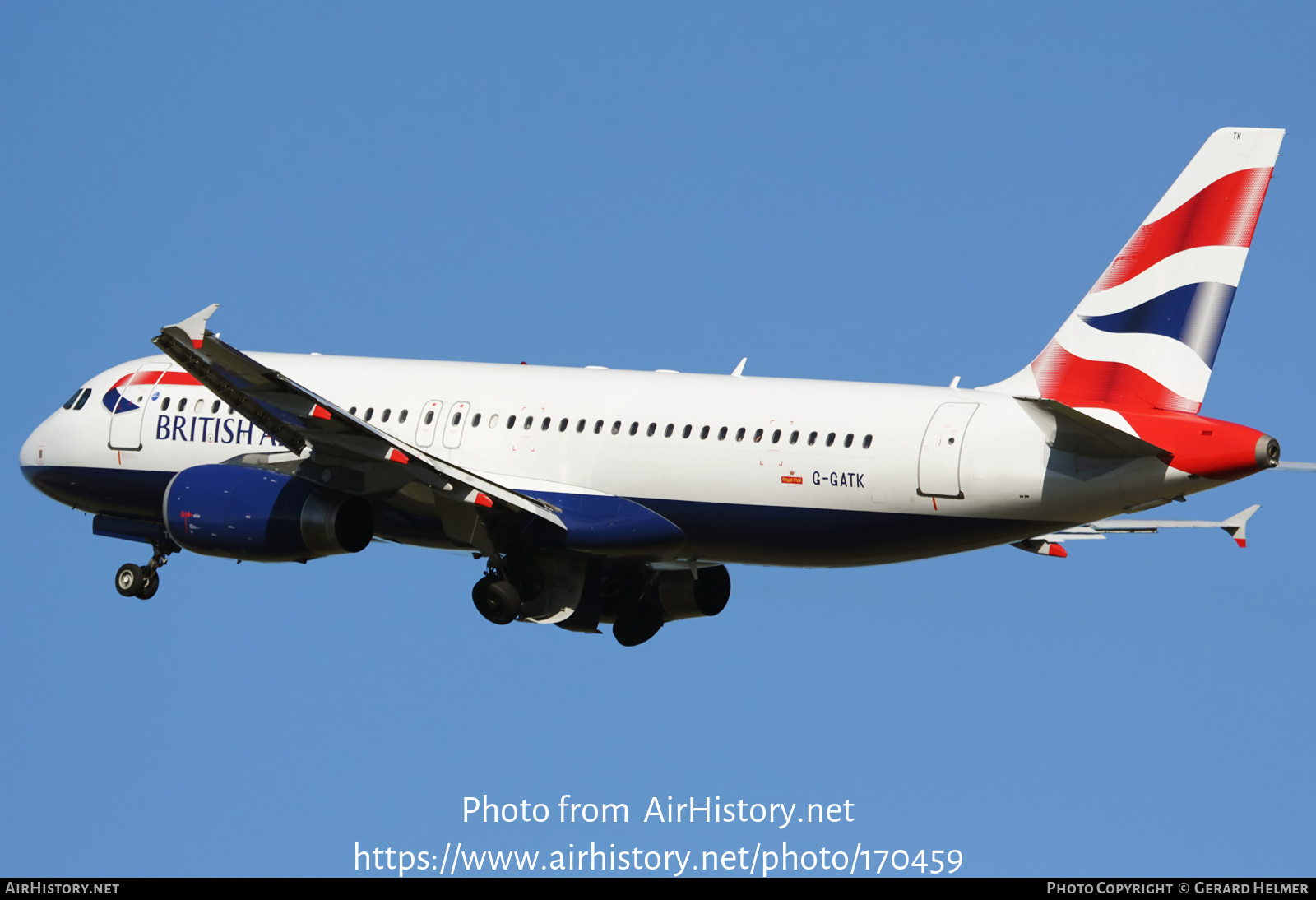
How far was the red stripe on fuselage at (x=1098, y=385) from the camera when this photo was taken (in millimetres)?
33062

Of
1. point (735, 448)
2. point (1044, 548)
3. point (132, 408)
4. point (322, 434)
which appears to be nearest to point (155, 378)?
point (132, 408)

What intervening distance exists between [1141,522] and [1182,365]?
21.9ft

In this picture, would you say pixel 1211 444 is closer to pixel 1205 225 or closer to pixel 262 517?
pixel 1205 225

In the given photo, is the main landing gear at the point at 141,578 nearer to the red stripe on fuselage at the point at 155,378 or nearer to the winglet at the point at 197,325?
the red stripe on fuselage at the point at 155,378

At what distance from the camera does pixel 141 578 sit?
138 ft

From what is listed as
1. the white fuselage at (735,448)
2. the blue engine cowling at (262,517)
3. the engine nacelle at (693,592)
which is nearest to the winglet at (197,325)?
the blue engine cowling at (262,517)

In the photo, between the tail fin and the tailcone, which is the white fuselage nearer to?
the tailcone

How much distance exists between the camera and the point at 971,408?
112 feet

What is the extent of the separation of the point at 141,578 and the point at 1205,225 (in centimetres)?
2110

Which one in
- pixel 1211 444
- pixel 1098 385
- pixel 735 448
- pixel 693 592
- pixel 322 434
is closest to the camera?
pixel 1211 444

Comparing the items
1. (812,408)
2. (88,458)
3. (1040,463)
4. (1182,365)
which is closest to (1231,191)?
(1182,365)

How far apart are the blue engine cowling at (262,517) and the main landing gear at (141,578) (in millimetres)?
5440

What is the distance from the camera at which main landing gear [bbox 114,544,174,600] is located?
41.9 meters

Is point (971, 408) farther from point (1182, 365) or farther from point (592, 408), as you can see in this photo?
point (592, 408)
